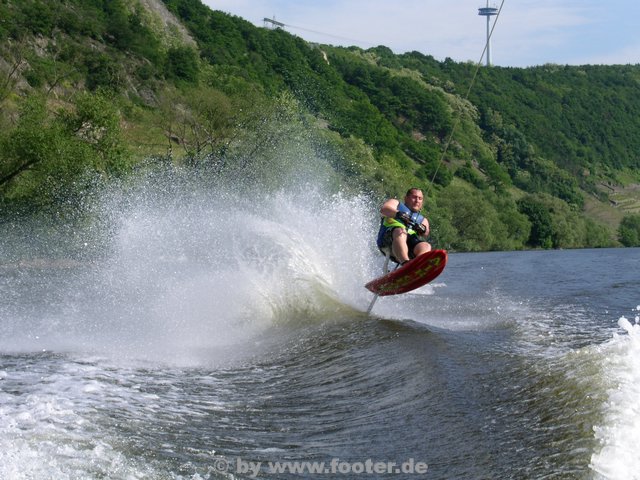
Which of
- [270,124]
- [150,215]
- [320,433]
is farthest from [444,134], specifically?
[320,433]

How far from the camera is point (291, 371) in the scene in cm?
802

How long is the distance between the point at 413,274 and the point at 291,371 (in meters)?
3.27

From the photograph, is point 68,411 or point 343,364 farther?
point 343,364

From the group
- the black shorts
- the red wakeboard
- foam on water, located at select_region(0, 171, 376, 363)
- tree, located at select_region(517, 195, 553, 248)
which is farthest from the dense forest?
foam on water, located at select_region(0, 171, 376, 363)

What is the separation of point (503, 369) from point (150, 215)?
10.4 metres

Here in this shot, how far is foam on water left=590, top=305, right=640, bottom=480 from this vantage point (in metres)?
4.25

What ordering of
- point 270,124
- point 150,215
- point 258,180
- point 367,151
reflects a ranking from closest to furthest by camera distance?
point 150,215, point 258,180, point 270,124, point 367,151

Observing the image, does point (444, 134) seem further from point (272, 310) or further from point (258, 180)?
point (272, 310)

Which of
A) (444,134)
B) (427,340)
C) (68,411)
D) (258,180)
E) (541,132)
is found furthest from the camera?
(541,132)

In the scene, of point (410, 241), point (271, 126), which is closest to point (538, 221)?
point (271, 126)

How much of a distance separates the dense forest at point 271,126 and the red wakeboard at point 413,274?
102 inches

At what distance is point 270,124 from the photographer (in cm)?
4688

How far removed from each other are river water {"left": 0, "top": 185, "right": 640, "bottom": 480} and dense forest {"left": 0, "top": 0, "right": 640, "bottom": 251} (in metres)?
3.40

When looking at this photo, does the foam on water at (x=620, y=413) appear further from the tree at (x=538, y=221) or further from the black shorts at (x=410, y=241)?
the tree at (x=538, y=221)
